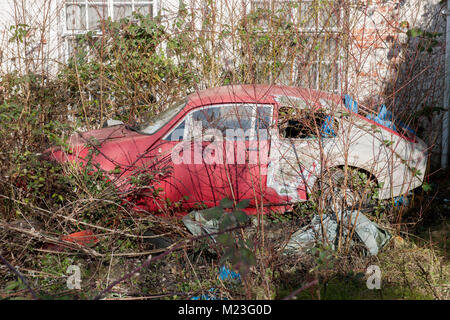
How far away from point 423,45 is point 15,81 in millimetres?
6198

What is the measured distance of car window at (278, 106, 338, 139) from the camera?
4246mm

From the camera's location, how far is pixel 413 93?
687 centimetres

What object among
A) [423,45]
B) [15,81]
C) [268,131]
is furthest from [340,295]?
[15,81]

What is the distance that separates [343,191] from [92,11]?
5.91m

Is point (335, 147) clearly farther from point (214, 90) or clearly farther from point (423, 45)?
point (423, 45)

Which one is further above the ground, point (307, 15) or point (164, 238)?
point (307, 15)

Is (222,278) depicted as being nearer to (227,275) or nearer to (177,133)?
(227,275)

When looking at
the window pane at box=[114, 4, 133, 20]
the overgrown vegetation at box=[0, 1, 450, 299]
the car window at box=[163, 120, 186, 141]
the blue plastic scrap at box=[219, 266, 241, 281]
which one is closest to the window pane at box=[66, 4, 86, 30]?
the window pane at box=[114, 4, 133, 20]

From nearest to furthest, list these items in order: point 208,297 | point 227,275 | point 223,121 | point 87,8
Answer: point 208,297 < point 227,275 < point 223,121 < point 87,8

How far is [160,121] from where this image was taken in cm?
506

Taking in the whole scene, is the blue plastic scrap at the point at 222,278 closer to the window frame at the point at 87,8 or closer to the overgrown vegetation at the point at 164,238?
the overgrown vegetation at the point at 164,238

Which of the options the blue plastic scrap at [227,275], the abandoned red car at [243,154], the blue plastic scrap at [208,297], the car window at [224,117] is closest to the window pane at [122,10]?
the abandoned red car at [243,154]

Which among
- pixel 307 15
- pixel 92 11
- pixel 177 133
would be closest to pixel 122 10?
pixel 92 11

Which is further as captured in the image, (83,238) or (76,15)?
(76,15)
